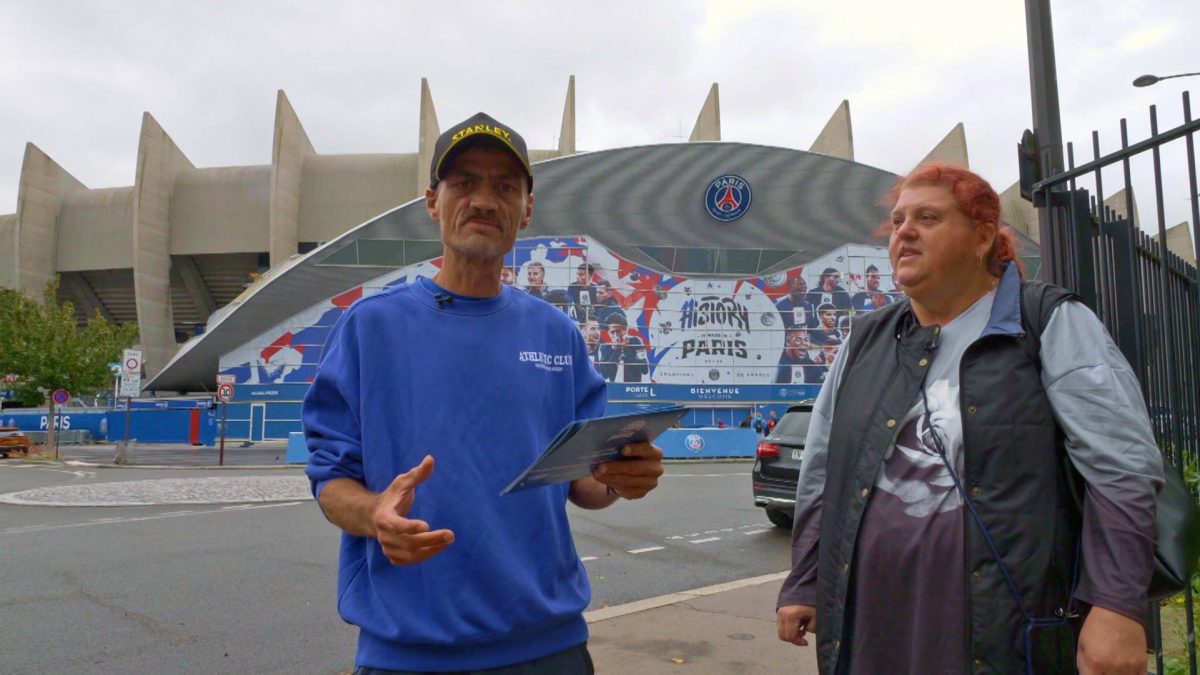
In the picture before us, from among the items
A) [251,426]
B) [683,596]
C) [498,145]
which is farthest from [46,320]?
[498,145]

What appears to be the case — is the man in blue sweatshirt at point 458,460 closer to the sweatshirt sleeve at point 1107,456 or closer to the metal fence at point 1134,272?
the sweatshirt sleeve at point 1107,456

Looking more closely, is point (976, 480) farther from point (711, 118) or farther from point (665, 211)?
point (711, 118)

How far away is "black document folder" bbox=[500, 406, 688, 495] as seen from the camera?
1608mm

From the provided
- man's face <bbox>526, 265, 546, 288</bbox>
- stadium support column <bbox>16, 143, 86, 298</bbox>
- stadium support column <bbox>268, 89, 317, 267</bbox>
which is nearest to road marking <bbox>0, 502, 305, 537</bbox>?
man's face <bbox>526, 265, 546, 288</bbox>

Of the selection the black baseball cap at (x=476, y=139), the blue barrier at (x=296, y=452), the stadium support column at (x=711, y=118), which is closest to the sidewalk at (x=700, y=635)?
the black baseball cap at (x=476, y=139)

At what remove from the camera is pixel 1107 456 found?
1842mm

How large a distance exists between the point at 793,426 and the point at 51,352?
28.2 meters

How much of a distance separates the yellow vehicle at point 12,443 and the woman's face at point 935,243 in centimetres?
3145

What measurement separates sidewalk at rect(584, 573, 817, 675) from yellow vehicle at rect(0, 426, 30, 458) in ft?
91.9

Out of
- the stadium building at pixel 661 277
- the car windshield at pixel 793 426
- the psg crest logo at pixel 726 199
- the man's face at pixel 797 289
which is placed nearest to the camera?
the car windshield at pixel 793 426

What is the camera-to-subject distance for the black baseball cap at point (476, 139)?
2.05 meters

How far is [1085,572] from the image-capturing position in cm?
185

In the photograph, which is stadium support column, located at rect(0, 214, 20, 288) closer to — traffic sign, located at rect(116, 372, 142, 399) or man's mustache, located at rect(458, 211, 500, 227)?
traffic sign, located at rect(116, 372, 142, 399)

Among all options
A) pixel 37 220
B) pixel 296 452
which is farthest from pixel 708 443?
pixel 37 220
